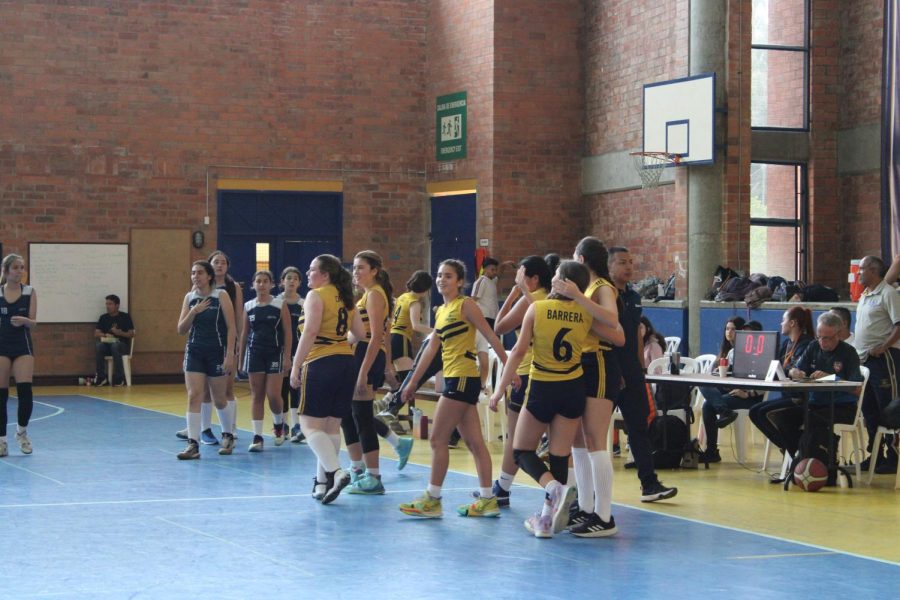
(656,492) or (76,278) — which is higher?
(76,278)

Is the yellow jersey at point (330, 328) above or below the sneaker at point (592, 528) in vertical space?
above

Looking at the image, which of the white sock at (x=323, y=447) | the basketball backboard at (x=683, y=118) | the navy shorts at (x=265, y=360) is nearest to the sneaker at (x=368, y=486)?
the white sock at (x=323, y=447)

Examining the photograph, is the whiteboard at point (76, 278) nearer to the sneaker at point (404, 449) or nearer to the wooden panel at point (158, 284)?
the wooden panel at point (158, 284)

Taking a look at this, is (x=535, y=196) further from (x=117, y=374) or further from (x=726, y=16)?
(x=117, y=374)

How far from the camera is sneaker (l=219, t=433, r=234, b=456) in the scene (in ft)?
40.8

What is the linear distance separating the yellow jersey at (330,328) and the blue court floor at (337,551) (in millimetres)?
1130

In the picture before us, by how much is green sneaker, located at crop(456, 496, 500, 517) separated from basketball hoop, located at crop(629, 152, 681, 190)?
10765 mm

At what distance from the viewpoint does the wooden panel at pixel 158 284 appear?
866 inches

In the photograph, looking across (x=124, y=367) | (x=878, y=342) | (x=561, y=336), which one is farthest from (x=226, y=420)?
(x=124, y=367)

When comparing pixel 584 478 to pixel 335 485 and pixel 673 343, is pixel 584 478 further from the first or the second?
pixel 673 343

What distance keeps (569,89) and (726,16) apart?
4.24 meters

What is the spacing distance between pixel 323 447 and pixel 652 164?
1114 centimetres

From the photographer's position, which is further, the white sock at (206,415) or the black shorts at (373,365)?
the white sock at (206,415)

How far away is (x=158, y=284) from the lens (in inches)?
870
